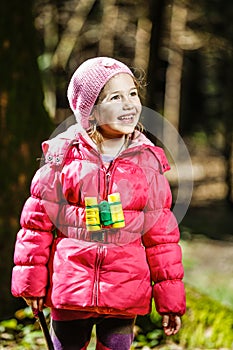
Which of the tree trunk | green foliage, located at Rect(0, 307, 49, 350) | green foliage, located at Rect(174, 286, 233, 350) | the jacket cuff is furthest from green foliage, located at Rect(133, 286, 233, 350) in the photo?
the jacket cuff

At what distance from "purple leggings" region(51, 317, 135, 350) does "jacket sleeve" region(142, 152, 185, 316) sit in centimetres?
20

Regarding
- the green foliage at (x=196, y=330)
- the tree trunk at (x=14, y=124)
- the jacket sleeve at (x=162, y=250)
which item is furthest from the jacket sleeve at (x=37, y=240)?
the tree trunk at (x=14, y=124)

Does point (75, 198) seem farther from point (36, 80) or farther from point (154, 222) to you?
point (36, 80)

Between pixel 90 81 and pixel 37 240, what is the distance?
0.72 meters

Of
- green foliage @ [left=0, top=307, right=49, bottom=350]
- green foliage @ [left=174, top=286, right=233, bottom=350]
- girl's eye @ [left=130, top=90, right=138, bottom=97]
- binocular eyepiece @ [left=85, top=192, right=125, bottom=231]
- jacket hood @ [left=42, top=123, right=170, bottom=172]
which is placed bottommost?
green foliage @ [left=0, top=307, right=49, bottom=350]

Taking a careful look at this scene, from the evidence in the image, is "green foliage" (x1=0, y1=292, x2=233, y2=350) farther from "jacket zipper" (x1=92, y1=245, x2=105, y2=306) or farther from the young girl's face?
the young girl's face

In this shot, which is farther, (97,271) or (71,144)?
(71,144)

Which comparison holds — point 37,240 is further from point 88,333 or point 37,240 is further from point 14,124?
point 14,124

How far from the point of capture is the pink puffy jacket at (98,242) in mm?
3199

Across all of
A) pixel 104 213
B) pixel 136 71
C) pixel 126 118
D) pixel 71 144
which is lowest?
pixel 104 213

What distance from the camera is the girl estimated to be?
10.5ft

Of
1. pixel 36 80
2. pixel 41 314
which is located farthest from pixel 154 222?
pixel 36 80

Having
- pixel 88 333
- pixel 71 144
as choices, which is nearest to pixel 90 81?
pixel 71 144

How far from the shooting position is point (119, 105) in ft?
10.5
